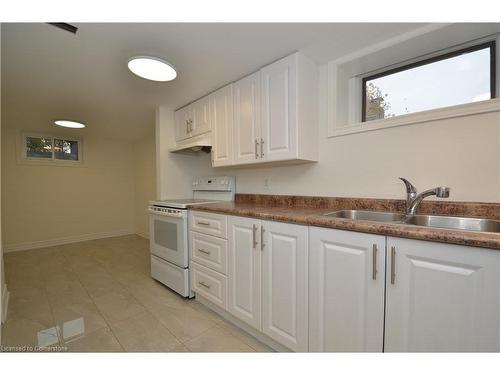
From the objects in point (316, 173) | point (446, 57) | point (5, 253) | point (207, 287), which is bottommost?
point (5, 253)

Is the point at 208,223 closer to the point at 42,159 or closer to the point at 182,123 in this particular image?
the point at 182,123

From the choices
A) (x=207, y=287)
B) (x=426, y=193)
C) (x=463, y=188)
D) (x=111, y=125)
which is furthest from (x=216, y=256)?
(x=111, y=125)

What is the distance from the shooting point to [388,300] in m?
0.94

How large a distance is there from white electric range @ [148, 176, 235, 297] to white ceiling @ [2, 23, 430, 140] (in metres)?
1.09

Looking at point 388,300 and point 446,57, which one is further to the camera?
point 446,57

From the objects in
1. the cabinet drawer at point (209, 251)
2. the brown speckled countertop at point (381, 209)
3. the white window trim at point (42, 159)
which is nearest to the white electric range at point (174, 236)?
the cabinet drawer at point (209, 251)

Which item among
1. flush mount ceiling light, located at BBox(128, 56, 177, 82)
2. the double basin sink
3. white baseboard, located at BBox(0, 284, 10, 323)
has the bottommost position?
white baseboard, located at BBox(0, 284, 10, 323)

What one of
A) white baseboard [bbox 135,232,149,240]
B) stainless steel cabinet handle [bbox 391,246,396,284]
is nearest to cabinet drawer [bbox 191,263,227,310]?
stainless steel cabinet handle [bbox 391,246,396,284]

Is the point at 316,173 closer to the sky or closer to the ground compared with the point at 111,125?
closer to the ground

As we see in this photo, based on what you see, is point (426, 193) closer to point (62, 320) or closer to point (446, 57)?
point (446, 57)

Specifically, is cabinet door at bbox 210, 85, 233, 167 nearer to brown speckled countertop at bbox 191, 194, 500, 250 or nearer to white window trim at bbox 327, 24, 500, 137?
brown speckled countertop at bbox 191, 194, 500, 250

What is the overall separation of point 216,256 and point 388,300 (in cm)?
120

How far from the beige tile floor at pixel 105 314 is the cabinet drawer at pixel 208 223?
71 cm

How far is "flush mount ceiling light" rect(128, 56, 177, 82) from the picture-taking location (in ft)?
4.91
